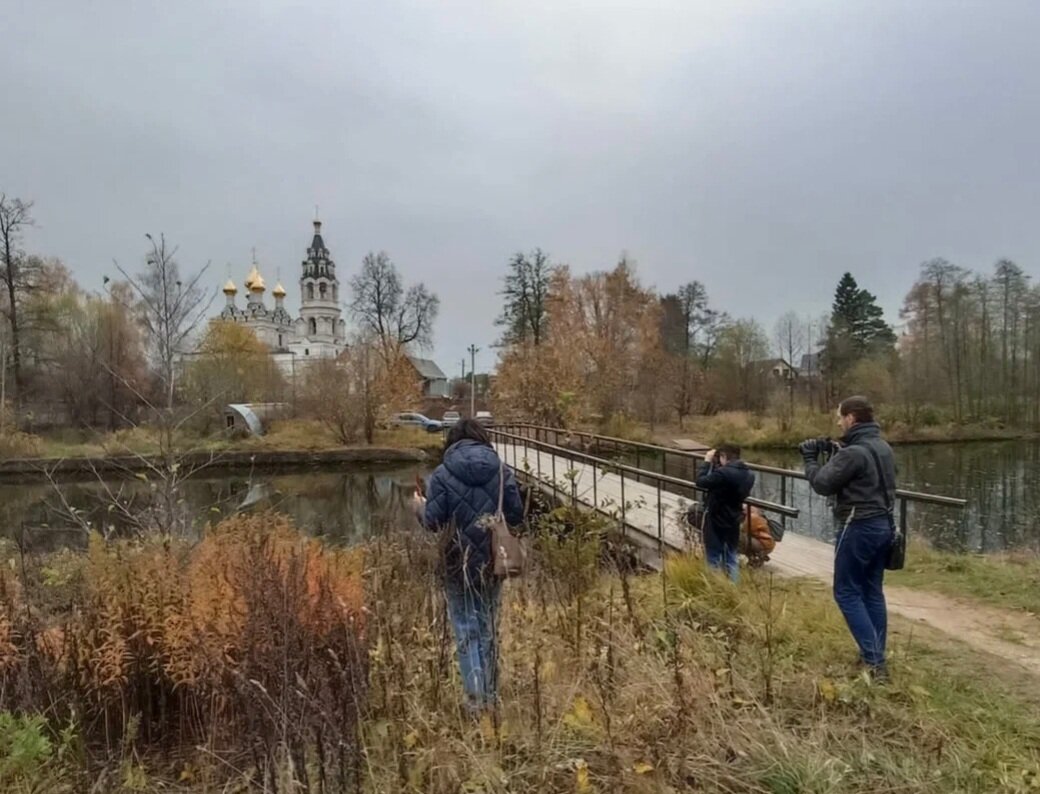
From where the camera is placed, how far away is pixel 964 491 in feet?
65.4

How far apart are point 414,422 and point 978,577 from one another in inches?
1294

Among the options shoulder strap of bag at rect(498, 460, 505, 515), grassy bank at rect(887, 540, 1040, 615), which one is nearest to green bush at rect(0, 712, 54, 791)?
shoulder strap of bag at rect(498, 460, 505, 515)

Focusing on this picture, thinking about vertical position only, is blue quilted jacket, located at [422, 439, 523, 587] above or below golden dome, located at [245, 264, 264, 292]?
below

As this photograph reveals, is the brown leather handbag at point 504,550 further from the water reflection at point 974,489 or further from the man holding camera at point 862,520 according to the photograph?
the water reflection at point 974,489

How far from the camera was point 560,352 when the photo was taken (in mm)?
32000

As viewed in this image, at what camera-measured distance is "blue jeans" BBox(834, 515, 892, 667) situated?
3922mm

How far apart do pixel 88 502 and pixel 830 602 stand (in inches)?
907

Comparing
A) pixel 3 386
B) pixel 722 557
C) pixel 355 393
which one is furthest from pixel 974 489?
pixel 3 386

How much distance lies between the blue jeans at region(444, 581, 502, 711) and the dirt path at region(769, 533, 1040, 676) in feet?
10.6

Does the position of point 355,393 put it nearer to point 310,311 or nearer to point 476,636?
point 476,636

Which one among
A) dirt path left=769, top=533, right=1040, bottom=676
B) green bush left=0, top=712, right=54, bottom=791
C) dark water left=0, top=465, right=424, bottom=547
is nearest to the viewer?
green bush left=0, top=712, right=54, bottom=791

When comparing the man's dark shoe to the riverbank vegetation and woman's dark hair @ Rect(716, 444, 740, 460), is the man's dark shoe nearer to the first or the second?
woman's dark hair @ Rect(716, 444, 740, 460)

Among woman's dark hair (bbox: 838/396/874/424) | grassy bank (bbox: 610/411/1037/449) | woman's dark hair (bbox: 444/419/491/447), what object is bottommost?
grassy bank (bbox: 610/411/1037/449)

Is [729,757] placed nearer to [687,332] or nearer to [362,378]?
[362,378]
